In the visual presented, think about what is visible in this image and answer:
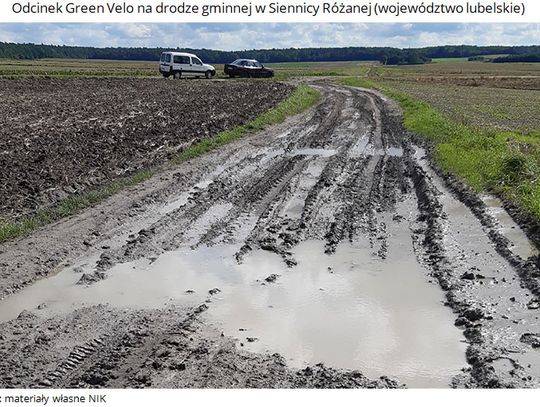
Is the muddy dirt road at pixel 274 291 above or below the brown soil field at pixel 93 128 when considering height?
below

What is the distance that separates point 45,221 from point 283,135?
1135cm

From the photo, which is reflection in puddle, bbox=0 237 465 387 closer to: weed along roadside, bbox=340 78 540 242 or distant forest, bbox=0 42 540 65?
weed along roadside, bbox=340 78 540 242

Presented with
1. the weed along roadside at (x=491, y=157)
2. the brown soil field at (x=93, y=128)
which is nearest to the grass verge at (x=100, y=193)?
the brown soil field at (x=93, y=128)

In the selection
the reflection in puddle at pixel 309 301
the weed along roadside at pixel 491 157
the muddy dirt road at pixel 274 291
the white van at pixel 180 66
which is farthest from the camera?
the white van at pixel 180 66

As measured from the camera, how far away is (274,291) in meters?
7.04

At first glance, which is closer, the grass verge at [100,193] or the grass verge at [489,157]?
the grass verge at [100,193]

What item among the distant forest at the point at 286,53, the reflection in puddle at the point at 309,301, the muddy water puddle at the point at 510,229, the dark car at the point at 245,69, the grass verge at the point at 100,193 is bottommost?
the reflection in puddle at the point at 309,301

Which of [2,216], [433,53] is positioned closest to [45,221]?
[2,216]

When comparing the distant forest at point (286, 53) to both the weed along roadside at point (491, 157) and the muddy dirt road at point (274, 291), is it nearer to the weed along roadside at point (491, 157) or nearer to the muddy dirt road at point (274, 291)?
the weed along roadside at point (491, 157)

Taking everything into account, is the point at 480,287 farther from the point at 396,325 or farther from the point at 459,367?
the point at 459,367

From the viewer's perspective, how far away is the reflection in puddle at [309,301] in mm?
5562

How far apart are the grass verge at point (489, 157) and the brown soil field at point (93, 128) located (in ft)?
21.6

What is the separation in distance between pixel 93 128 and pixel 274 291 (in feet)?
40.4

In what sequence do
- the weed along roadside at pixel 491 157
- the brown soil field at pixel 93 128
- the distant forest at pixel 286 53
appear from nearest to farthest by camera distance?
the weed along roadside at pixel 491 157, the brown soil field at pixel 93 128, the distant forest at pixel 286 53
